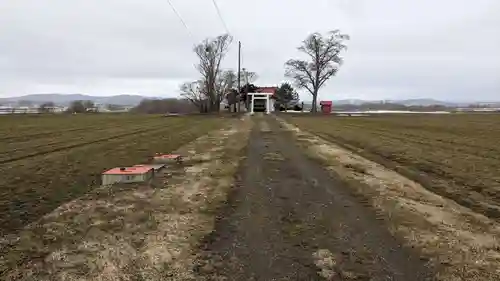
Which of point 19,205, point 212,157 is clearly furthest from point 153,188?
point 212,157

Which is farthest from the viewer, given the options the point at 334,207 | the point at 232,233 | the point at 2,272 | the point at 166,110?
the point at 166,110

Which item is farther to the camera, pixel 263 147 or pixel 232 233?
pixel 263 147

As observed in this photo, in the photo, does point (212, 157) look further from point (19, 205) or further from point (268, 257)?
point (268, 257)

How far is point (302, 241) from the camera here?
5.11m

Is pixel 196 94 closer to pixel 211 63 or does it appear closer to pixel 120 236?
pixel 211 63

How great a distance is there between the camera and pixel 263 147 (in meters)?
15.7

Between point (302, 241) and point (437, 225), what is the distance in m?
2.03

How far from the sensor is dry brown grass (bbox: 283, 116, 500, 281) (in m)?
4.37

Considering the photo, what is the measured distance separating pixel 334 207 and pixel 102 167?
6332 mm

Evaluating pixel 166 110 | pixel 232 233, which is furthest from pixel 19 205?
pixel 166 110

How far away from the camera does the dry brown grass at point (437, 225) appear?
437cm

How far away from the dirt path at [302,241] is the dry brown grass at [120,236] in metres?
0.33

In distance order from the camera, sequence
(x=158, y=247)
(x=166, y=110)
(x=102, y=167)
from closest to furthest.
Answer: (x=158, y=247), (x=102, y=167), (x=166, y=110)

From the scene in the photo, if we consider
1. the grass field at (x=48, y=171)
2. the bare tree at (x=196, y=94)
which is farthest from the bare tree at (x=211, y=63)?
the grass field at (x=48, y=171)
